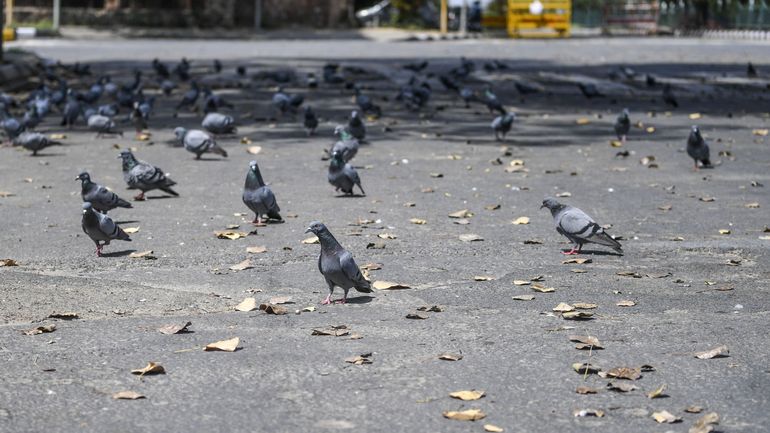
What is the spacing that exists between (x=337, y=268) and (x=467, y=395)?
77.8 inches

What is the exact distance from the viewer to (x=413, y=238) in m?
9.78

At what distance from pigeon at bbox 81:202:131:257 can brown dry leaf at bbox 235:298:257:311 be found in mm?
1917

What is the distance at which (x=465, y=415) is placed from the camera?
17.5ft

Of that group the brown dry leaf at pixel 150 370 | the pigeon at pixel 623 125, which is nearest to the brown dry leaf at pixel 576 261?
the brown dry leaf at pixel 150 370

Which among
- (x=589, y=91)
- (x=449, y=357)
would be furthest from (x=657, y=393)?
(x=589, y=91)

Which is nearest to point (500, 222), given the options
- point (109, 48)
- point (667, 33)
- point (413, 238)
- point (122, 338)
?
point (413, 238)

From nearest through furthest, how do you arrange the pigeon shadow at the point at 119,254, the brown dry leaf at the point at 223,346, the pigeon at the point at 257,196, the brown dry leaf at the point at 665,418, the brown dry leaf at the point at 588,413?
the brown dry leaf at the point at 665,418
the brown dry leaf at the point at 588,413
the brown dry leaf at the point at 223,346
the pigeon shadow at the point at 119,254
the pigeon at the point at 257,196

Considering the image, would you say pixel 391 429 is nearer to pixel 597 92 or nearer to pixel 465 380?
pixel 465 380

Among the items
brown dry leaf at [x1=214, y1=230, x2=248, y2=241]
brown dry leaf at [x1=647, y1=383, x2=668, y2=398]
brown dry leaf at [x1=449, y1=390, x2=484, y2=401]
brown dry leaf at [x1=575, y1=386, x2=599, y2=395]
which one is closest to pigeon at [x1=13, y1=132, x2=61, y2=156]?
brown dry leaf at [x1=214, y1=230, x2=248, y2=241]

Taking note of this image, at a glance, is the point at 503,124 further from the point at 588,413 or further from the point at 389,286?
the point at 588,413

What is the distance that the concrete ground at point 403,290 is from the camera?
5531 mm

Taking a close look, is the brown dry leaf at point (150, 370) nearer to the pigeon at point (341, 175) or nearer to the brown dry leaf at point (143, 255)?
the brown dry leaf at point (143, 255)

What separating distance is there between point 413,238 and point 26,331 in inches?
146

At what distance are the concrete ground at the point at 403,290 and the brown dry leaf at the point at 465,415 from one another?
5 cm
